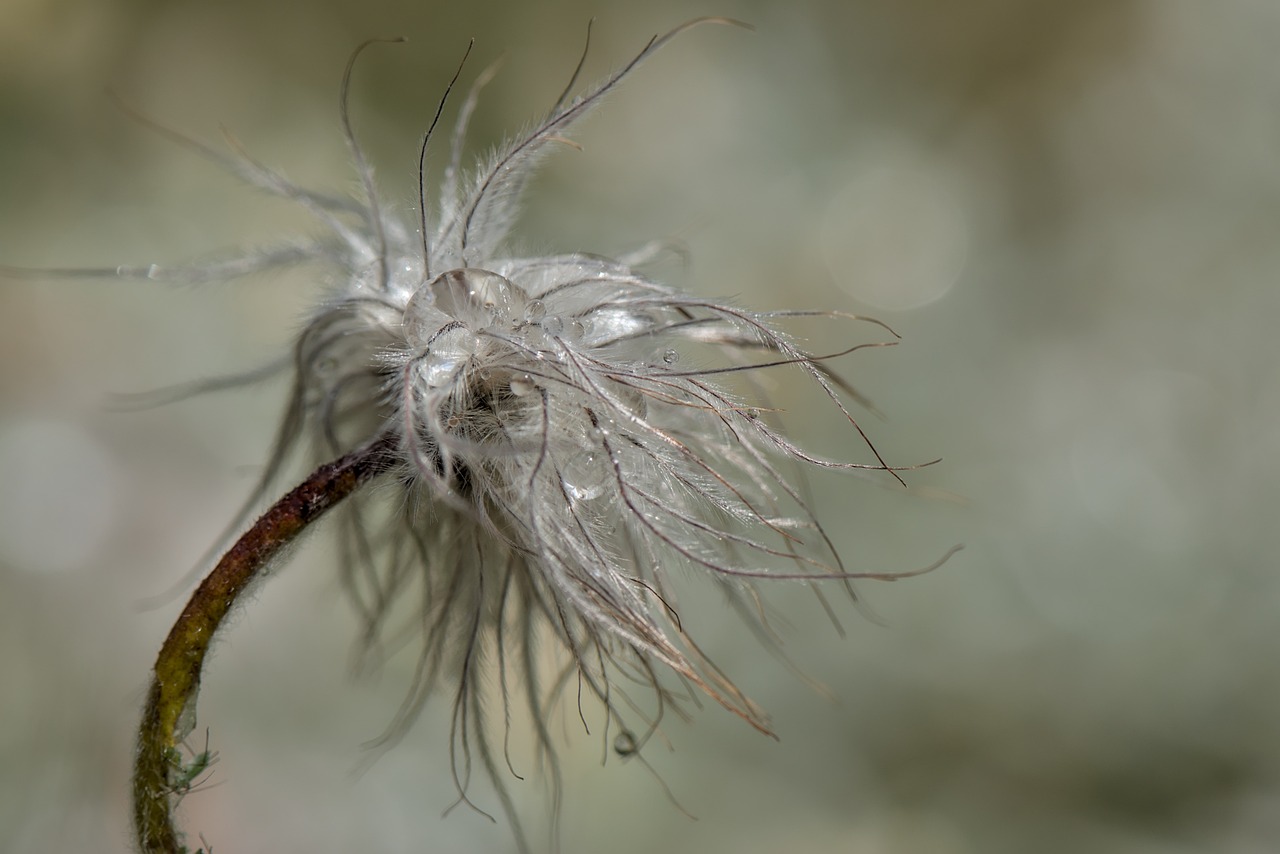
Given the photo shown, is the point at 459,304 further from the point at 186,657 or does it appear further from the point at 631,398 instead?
the point at 186,657

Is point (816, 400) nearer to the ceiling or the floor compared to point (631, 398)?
nearer to the ceiling

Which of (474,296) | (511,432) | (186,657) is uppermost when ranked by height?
(474,296)

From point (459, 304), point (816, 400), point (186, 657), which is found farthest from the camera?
point (816, 400)

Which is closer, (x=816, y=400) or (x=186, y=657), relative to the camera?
(x=186, y=657)

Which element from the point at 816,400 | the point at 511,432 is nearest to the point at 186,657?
the point at 511,432

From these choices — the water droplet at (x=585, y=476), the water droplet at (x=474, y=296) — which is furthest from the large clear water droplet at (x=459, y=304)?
the water droplet at (x=585, y=476)

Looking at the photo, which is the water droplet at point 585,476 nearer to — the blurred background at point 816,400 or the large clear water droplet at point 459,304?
the large clear water droplet at point 459,304

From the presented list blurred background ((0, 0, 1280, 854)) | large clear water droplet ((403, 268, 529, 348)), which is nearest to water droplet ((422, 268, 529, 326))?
large clear water droplet ((403, 268, 529, 348))
